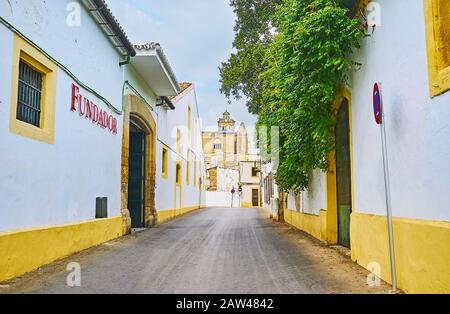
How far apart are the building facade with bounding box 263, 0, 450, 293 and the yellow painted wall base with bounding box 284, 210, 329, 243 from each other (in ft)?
7.27

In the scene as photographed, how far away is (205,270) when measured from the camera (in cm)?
597

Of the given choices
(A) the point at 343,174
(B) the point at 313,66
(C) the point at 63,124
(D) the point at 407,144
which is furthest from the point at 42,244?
(A) the point at 343,174

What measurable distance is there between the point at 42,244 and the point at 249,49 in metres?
→ 11.5

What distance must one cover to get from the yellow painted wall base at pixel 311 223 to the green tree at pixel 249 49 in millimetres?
4751

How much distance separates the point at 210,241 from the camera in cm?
946

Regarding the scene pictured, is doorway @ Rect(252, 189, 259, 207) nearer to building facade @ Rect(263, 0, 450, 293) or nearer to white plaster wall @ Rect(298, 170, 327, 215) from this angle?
white plaster wall @ Rect(298, 170, 327, 215)

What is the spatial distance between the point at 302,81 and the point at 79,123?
13.4 ft

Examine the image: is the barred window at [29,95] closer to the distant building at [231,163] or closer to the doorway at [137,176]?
the doorway at [137,176]

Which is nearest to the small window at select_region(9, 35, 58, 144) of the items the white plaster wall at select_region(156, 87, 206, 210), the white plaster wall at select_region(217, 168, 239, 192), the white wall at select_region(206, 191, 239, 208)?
the white plaster wall at select_region(156, 87, 206, 210)

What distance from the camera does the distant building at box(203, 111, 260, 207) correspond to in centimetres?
4869

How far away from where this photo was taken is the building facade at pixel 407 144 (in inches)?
153

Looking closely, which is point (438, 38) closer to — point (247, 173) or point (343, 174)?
point (343, 174)

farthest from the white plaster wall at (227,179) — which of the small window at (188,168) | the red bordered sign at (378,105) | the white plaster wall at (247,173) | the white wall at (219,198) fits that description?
the red bordered sign at (378,105)
